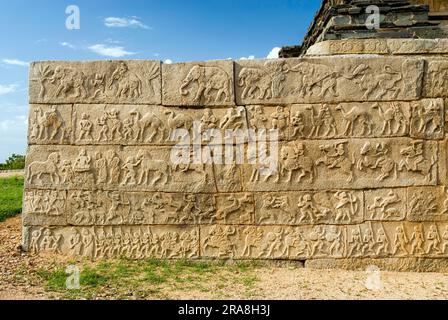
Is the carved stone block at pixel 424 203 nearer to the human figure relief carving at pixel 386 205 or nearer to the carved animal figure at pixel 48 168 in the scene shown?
the human figure relief carving at pixel 386 205

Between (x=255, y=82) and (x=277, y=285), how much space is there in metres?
3.03

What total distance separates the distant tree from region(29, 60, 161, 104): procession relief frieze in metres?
20.1

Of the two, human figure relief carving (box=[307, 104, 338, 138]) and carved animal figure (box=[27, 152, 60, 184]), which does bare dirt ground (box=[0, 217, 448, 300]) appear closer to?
carved animal figure (box=[27, 152, 60, 184])

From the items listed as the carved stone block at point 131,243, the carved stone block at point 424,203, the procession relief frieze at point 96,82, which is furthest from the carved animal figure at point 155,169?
the carved stone block at point 424,203

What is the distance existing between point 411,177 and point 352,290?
2087mm

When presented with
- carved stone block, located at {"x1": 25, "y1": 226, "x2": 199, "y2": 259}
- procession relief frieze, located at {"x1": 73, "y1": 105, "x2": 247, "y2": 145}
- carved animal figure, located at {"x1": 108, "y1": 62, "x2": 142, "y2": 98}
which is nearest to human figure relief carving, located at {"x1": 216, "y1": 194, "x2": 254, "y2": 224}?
carved stone block, located at {"x1": 25, "y1": 226, "x2": 199, "y2": 259}

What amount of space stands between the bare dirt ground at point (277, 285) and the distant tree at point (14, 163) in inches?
796

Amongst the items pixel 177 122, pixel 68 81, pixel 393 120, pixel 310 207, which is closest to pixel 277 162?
pixel 310 207

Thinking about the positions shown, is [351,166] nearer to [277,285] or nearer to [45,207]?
[277,285]

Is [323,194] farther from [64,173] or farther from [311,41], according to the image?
[311,41]

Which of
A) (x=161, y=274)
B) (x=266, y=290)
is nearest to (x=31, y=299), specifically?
(x=161, y=274)

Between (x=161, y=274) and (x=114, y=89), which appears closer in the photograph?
(x=161, y=274)

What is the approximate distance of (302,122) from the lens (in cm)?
684

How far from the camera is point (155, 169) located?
6.89 metres
